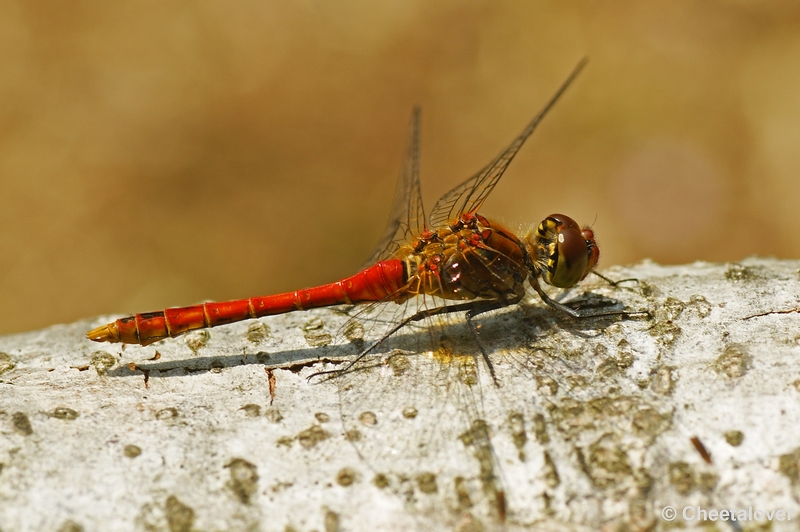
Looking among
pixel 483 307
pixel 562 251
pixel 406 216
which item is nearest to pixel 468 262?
pixel 483 307

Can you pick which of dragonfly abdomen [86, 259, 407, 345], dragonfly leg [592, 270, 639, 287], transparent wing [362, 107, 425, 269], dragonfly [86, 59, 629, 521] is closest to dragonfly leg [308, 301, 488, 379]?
dragonfly [86, 59, 629, 521]

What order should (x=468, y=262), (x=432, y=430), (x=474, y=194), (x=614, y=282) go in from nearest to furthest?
(x=432, y=430)
(x=468, y=262)
(x=614, y=282)
(x=474, y=194)

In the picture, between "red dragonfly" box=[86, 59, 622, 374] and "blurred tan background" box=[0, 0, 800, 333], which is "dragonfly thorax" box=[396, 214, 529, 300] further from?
"blurred tan background" box=[0, 0, 800, 333]

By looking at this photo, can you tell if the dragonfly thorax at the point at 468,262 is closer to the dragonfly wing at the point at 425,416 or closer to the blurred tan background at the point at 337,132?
the dragonfly wing at the point at 425,416

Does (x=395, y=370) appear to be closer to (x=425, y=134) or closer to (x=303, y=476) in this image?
(x=303, y=476)

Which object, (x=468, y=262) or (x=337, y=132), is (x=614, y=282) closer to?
(x=468, y=262)

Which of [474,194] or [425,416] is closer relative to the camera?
[425,416]
